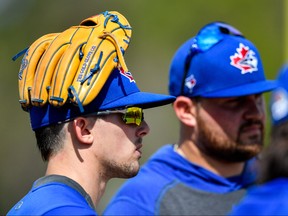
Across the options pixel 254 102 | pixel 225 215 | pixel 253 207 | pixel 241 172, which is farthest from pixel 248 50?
pixel 253 207

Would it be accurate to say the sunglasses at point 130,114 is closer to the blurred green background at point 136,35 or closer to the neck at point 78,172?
the neck at point 78,172

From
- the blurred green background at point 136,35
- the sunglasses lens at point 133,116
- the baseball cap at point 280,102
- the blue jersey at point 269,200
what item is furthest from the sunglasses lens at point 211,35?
the blurred green background at point 136,35

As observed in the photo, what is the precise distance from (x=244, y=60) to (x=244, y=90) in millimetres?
207

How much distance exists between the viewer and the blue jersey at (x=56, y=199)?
3094 millimetres

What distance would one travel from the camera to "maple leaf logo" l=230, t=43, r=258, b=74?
409 cm

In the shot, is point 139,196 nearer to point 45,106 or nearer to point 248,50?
point 45,106

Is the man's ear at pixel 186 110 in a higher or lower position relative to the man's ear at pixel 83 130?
lower

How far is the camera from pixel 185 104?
4176mm

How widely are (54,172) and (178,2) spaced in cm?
1431

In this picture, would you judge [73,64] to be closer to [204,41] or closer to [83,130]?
[83,130]

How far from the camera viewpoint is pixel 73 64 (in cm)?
347

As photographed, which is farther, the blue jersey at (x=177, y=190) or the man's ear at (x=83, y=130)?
the blue jersey at (x=177, y=190)

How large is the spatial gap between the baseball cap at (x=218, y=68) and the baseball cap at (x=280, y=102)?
1.19 metres

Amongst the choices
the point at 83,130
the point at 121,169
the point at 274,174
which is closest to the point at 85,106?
the point at 83,130
